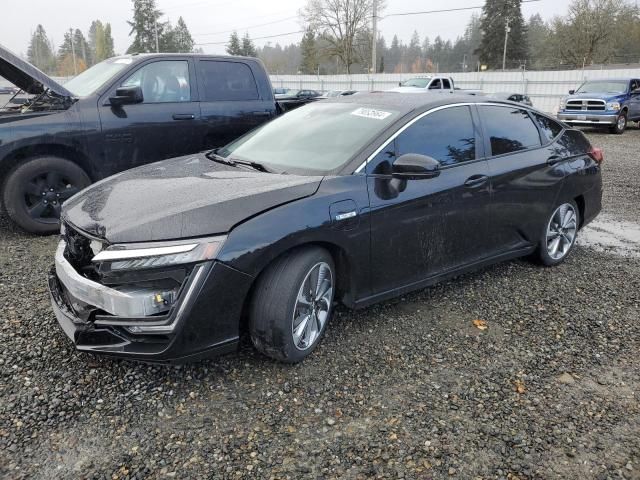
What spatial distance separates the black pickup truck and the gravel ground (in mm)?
1706

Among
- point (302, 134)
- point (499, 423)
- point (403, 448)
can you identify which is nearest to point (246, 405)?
point (403, 448)

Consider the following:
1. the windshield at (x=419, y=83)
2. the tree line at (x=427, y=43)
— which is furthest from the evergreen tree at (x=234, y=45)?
the windshield at (x=419, y=83)

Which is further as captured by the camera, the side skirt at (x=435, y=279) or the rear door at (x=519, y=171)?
the rear door at (x=519, y=171)

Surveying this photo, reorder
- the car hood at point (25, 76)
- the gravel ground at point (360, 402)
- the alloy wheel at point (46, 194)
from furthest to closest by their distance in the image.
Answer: the alloy wheel at point (46, 194)
the car hood at point (25, 76)
the gravel ground at point (360, 402)

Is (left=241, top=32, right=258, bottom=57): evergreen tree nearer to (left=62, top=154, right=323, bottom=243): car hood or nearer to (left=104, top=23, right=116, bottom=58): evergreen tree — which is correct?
(left=104, top=23, right=116, bottom=58): evergreen tree

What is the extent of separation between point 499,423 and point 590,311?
1.75 m

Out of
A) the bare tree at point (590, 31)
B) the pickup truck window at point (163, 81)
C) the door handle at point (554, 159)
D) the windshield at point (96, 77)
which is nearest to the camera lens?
the door handle at point (554, 159)

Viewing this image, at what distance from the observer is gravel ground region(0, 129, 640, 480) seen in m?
2.32

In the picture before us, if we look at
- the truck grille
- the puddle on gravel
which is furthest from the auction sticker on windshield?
the truck grille

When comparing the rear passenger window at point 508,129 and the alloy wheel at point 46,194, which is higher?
the rear passenger window at point 508,129

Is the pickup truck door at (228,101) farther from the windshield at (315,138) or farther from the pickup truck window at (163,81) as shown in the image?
the windshield at (315,138)

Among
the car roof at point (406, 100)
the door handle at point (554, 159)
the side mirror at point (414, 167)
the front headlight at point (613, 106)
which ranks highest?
the car roof at point (406, 100)

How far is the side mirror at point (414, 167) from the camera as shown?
325 centimetres

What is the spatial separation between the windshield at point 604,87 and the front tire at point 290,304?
61.0 ft
